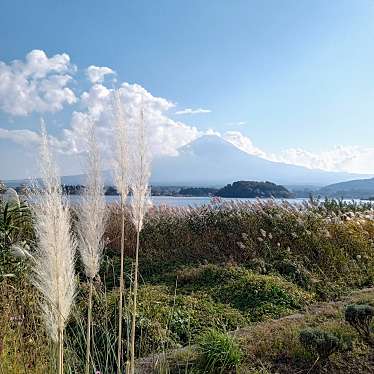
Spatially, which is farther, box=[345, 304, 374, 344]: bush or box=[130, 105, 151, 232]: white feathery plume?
box=[345, 304, 374, 344]: bush

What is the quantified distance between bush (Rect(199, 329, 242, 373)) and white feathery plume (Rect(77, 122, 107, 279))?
211 centimetres

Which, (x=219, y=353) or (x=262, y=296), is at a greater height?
(x=219, y=353)

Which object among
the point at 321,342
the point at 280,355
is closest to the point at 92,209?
the point at 321,342

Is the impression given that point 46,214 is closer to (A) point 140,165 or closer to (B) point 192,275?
(A) point 140,165

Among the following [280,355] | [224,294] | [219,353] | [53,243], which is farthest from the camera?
[224,294]

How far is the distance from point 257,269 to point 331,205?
4769 millimetres

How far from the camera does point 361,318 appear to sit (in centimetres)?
411

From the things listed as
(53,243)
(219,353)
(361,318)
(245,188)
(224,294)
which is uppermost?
(245,188)

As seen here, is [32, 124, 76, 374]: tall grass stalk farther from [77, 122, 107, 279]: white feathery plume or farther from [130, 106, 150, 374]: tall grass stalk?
[130, 106, 150, 374]: tall grass stalk

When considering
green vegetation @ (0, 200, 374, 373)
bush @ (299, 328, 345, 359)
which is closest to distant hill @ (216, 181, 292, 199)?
green vegetation @ (0, 200, 374, 373)

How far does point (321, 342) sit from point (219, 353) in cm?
77

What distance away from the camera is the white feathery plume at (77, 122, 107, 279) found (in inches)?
69.1

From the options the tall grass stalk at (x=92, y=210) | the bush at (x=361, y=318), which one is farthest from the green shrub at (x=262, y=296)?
the tall grass stalk at (x=92, y=210)

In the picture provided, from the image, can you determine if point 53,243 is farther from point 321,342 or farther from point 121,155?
point 321,342
